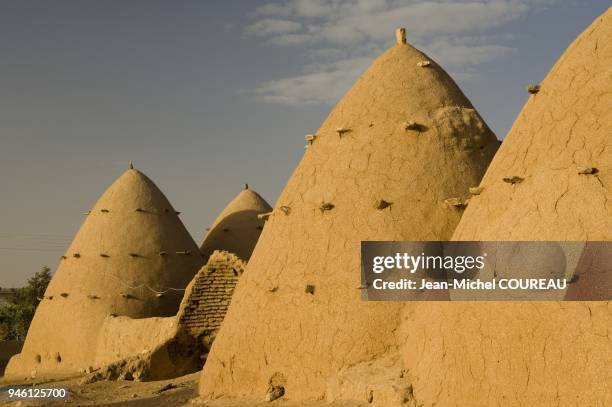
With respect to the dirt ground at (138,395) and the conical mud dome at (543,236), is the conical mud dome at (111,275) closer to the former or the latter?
the dirt ground at (138,395)

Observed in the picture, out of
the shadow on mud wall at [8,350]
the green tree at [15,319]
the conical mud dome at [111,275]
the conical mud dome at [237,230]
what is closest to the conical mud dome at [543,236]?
the conical mud dome at [111,275]

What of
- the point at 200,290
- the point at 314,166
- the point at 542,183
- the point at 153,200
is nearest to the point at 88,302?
the point at 153,200

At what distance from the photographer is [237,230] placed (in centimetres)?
2081

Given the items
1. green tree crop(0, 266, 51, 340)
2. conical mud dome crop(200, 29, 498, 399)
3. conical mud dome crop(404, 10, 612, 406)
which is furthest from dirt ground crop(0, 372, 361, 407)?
green tree crop(0, 266, 51, 340)

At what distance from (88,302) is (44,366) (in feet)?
5.99

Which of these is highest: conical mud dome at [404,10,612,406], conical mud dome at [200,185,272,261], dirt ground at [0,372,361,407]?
conical mud dome at [200,185,272,261]

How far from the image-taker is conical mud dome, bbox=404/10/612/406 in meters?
6.32

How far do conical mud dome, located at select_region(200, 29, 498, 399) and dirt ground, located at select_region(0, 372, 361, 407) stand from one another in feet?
2.58

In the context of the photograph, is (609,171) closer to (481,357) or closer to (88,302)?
(481,357)

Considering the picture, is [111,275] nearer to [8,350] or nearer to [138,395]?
[138,395]

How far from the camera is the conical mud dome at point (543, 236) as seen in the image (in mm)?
6324

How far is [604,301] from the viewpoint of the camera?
634 centimetres

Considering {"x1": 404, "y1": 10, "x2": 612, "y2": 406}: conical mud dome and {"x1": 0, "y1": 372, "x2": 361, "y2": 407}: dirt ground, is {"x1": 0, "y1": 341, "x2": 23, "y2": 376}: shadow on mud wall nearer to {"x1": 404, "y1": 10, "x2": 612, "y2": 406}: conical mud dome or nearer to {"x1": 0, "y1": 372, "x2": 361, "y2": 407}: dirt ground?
{"x1": 0, "y1": 372, "x2": 361, "y2": 407}: dirt ground

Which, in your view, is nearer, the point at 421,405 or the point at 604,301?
the point at 604,301
